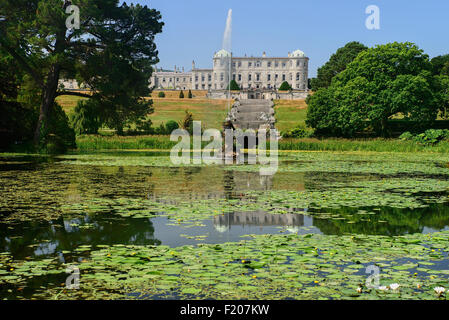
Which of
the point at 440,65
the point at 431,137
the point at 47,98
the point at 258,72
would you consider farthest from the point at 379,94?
the point at 258,72

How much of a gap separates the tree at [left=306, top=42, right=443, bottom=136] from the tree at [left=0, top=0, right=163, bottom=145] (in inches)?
786

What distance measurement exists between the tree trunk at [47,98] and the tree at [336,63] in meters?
44.3

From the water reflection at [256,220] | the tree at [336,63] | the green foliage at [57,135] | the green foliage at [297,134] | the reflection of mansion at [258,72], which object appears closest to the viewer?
the water reflection at [256,220]

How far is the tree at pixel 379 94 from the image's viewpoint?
45.5 meters

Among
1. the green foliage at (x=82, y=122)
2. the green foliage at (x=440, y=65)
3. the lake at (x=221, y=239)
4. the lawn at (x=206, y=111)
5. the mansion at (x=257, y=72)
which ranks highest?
the mansion at (x=257, y=72)

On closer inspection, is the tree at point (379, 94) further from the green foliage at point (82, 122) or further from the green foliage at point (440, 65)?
the green foliage at point (82, 122)

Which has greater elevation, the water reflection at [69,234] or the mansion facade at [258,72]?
the mansion facade at [258,72]

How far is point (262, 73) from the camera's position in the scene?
143m

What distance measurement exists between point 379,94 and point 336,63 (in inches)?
1010

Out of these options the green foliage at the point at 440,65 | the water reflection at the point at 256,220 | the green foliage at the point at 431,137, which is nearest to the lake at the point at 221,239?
the water reflection at the point at 256,220

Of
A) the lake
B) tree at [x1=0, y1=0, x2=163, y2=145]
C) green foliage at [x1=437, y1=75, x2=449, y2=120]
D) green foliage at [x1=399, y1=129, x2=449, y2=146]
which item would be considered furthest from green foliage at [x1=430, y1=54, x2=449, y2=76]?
the lake

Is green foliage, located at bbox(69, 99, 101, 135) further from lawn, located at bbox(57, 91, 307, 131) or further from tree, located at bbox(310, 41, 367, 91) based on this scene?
tree, located at bbox(310, 41, 367, 91)

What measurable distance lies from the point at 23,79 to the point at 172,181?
66.5 ft

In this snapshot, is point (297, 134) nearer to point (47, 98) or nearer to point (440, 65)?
point (47, 98)
